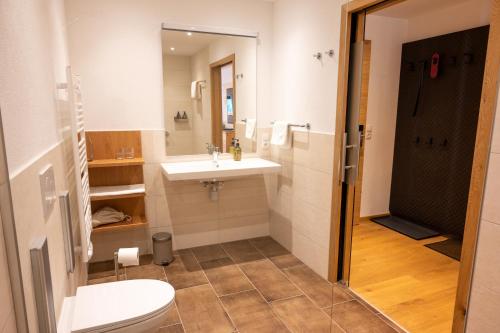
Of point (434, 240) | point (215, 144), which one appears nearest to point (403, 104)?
point (434, 240)

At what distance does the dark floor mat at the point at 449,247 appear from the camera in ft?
10.7

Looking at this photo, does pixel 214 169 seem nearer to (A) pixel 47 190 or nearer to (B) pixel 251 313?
(B) pixel 251 313

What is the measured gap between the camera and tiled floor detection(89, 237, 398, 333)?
2.25 m

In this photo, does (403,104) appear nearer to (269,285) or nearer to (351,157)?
(351,157)

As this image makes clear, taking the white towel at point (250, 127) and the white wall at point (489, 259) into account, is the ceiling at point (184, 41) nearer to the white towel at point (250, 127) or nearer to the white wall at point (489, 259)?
the white towel at point (250, 127)

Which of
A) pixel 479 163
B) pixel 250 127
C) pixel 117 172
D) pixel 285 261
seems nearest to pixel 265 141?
pixel 250 127

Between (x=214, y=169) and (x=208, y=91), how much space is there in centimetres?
88

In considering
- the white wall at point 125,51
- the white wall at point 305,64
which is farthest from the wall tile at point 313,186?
the white wall at point 125,51

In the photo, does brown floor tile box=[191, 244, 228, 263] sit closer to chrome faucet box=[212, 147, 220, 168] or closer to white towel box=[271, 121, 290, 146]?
chrome faucet box=[212, 147, 220, 168]

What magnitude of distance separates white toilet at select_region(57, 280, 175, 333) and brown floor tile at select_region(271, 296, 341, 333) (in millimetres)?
945

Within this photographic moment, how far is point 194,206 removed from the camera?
3.41 meters

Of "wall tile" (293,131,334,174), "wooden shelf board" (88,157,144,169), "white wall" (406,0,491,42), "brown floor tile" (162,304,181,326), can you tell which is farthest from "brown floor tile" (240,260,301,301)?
"white wall" (406,0,491,42)

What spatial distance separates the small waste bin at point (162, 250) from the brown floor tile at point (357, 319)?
156 centimetres

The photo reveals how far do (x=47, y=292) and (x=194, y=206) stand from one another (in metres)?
2.46
